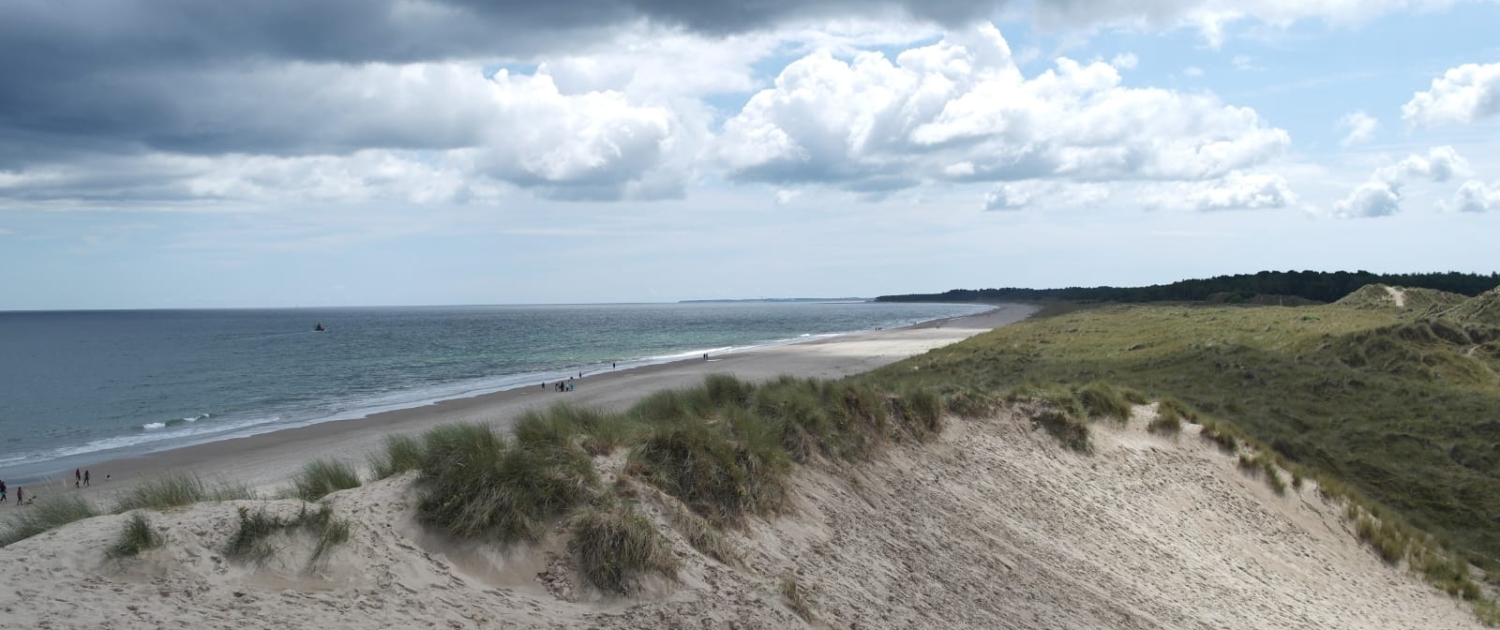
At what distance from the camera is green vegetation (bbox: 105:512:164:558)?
20.6 feet

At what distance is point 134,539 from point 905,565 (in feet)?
23.5

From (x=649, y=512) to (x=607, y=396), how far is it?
34.0m

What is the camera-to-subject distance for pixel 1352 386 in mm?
27266

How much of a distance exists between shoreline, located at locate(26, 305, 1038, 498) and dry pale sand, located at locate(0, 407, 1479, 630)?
3.88 m

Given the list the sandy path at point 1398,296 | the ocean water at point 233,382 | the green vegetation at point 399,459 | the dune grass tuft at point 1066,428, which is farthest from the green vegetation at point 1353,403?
the ocean water at point 233,382

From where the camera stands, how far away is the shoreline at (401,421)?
2630 centimetres

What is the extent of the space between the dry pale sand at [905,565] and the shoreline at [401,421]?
3.88 metres

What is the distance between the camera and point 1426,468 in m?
22.3

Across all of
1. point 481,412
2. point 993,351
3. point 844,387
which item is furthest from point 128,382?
point 844,387

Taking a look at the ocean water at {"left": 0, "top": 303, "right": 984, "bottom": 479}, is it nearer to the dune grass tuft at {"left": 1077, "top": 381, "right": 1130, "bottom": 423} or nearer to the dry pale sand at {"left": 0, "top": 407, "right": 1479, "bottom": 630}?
the dry pale sand at {"left": 0, "top": 407, "right": 1479, "bottom": 630}


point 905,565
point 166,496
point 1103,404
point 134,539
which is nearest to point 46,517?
point 166,496

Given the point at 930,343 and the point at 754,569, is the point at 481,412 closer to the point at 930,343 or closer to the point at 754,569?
the point at 754,569

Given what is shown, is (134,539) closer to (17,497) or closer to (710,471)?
(710,471)

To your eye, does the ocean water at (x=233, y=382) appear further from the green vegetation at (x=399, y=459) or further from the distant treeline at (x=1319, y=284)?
the distant treeline at (x=1319, y=284)
